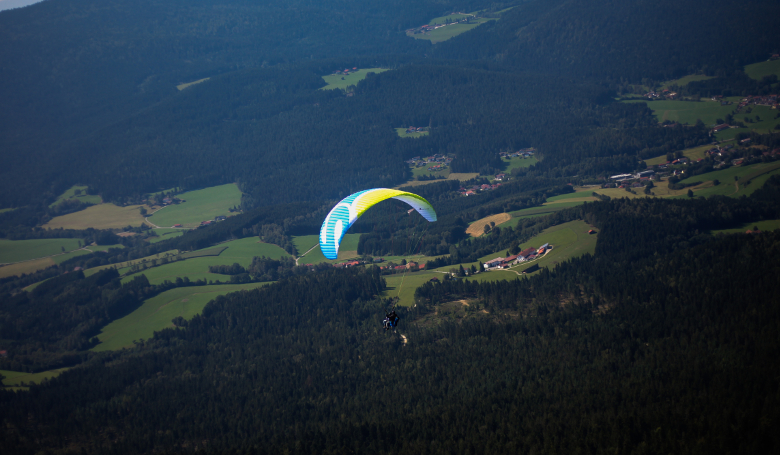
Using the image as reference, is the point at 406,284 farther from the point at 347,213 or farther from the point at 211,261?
the point at 211,261

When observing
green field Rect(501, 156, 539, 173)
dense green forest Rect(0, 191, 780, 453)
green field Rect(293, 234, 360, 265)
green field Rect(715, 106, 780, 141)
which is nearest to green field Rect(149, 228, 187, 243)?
green field Rect(293, 234, 360, 265)

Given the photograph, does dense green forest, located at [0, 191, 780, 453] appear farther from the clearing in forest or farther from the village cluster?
the clearing in forest

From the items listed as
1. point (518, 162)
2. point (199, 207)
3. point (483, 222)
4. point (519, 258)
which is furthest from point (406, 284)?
point (199, 207)

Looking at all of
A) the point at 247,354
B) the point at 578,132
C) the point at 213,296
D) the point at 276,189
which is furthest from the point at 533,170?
the point at 247,354

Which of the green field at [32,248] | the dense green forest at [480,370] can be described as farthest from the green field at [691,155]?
the green field at [32,248]

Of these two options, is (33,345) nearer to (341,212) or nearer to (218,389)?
(218,389)

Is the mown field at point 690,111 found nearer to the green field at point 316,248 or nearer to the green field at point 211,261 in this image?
the green field at point 316,248
